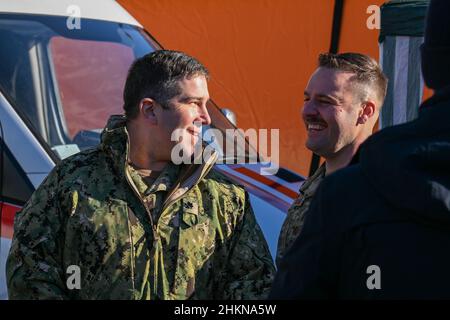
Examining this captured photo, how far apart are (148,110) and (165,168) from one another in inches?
8.9

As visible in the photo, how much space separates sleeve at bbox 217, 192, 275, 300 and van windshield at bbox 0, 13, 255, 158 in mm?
2064

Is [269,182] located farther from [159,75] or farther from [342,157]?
[159,75]

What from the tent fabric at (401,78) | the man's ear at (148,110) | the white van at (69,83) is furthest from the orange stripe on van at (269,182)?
the tent fabric at (401,78)

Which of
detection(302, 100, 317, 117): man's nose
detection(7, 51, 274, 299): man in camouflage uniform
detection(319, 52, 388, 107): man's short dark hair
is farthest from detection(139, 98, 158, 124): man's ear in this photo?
detection(319, 52, 388, 107): man's short dark hair

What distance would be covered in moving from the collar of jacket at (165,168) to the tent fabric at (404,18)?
3748 mm

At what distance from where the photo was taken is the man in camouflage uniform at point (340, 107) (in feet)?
12.7

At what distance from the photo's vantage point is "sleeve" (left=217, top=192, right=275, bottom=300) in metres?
3.18

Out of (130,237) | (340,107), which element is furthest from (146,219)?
(340,107)

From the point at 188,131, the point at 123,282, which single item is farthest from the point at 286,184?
the point at 123,282

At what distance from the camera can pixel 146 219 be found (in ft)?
10.4

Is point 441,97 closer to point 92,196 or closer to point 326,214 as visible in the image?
point 326,214

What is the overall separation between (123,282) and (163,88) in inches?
29.0

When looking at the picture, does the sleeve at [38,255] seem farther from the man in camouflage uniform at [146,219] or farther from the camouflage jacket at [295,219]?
the camouflage jacket at [295,219]

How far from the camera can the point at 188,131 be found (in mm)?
3348
